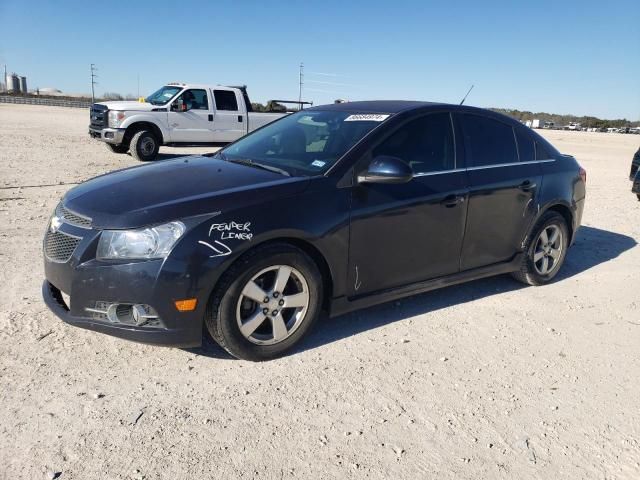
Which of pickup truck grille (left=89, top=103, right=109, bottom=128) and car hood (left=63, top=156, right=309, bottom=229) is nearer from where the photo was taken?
car hood (left=63, top=156, right=309, bottom=229)

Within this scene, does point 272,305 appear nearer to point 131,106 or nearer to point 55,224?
point 55,224

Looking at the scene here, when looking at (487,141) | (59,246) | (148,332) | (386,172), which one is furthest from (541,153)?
(59,246)

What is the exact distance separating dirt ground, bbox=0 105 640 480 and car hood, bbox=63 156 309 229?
36.5 inches

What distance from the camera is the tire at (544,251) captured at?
4.81m

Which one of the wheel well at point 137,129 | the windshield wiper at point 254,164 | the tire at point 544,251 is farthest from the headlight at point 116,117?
the tire at point 544,251

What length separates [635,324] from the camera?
13.8 ft

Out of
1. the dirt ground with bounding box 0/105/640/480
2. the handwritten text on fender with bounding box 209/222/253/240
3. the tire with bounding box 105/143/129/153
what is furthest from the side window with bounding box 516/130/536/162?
A: the tire with bounding box 105/143/129/153

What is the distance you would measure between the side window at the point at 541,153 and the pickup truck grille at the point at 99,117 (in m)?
11.1

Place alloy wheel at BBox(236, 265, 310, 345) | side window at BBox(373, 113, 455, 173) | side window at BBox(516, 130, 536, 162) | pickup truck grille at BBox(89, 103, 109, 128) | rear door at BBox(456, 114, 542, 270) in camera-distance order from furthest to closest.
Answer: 1. pickup truck grille at BBox(89, 103, 109, 128)
2. side window at BBox(516, 130, 536, 162)
3. rear door at BBox(456, 114, 542, 270)
4. side window at BBox(373, 113, 455, 173)
5. alloy wheel at BBox(236, 265, 310, 345)

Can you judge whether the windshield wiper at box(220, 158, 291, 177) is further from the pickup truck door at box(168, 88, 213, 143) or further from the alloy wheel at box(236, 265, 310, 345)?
the pickup truck door at box(168, 88, 213, 143)

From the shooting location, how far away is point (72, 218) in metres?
3.19

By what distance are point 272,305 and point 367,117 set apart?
166cm

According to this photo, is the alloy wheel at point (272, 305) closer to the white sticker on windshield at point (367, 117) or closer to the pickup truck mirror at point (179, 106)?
the white sticker on windshield at point (367, 117)

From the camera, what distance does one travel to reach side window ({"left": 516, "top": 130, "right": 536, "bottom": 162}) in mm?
4730
